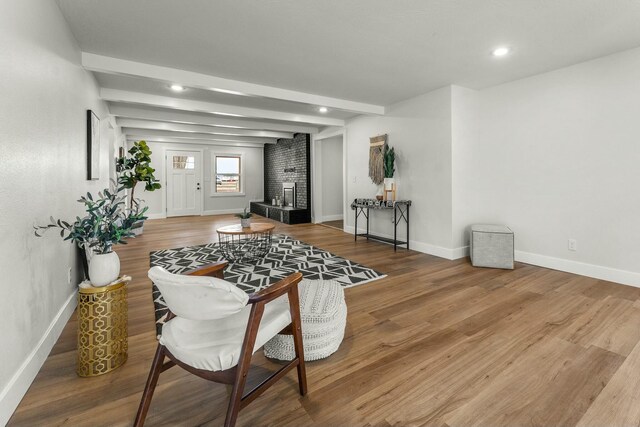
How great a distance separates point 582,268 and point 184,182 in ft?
29.9

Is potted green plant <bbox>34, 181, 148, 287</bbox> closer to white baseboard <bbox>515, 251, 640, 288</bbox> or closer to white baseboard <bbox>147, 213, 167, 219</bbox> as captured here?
white baseboard <bbox>515, 251, 640, 288</bbox>

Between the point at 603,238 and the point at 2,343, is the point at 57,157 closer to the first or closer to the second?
the point at 2,343

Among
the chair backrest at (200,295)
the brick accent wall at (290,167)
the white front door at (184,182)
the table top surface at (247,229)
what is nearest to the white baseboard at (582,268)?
the table top surface at (247,229)

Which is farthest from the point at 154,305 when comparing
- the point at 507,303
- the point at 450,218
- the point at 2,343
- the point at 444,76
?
the point at 444,76

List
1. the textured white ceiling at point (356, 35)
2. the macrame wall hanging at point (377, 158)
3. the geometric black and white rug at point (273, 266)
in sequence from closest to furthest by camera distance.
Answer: the textured white ceiling at point (356, 35) < the geometric black and white rug at point (273, 266) < the macrame wall hanging at point (377, 158)

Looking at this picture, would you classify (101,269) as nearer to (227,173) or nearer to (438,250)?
(438,250)

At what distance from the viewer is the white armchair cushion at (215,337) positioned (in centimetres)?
114

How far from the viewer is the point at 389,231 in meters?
5.25

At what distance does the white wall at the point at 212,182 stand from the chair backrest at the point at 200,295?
318 inches

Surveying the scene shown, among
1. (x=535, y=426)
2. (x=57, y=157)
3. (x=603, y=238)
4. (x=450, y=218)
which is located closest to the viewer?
(x=535, y=426)

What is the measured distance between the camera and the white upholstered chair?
3.58 feet

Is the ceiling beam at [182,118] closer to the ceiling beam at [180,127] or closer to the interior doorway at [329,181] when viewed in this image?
the ceiling beam at [180,127]

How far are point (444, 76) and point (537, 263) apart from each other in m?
2.65

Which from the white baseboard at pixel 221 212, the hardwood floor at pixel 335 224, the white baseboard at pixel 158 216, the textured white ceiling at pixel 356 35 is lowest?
the hardwood floor at pixel 335 224
